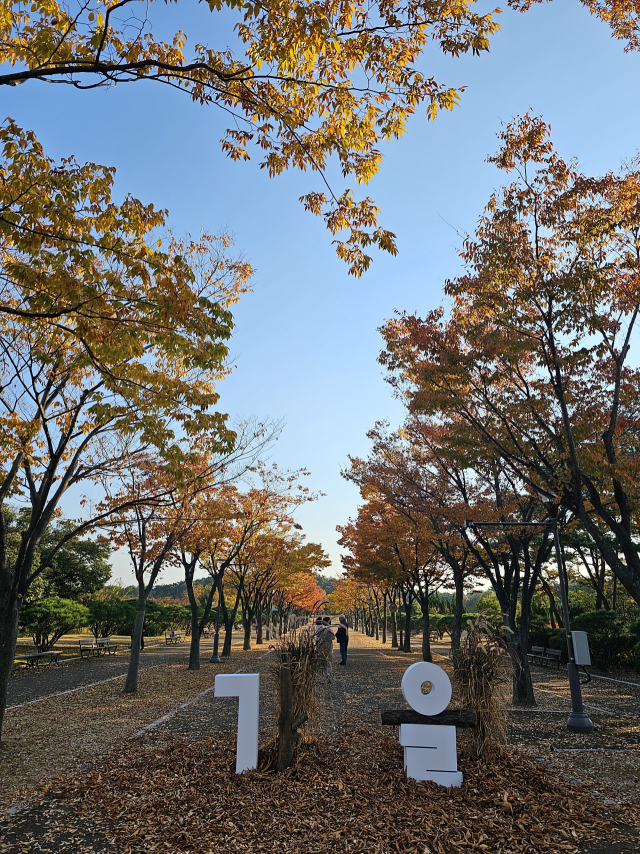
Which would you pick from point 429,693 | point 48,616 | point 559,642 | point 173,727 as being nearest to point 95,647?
point 48,616

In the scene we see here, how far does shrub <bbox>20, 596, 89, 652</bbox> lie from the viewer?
22.6 meters

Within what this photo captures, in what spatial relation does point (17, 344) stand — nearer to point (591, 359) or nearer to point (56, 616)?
point (591, 359)

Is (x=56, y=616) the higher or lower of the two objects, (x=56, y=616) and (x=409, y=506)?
the lower

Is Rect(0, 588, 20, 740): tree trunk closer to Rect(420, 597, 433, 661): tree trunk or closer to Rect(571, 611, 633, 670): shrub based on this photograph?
Rect(420, 597, 433, 661): tree trunk

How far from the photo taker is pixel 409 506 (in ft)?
53.6

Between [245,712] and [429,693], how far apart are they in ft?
7.07

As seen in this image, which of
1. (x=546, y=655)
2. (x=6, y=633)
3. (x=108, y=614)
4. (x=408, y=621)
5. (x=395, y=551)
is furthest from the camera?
(x=108, y=614)

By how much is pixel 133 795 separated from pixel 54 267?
5427 mm

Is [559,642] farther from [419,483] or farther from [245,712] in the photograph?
[245,712]

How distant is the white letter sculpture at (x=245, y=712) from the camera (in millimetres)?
6191

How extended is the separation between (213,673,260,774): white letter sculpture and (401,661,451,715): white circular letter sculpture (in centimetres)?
177

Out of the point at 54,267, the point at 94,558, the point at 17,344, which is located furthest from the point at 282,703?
the point at 94,558

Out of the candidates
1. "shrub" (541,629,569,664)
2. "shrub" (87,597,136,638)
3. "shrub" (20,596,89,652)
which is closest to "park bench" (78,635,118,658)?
"shrub" (20,596,89,652)

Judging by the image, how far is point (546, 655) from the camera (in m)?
20.4
